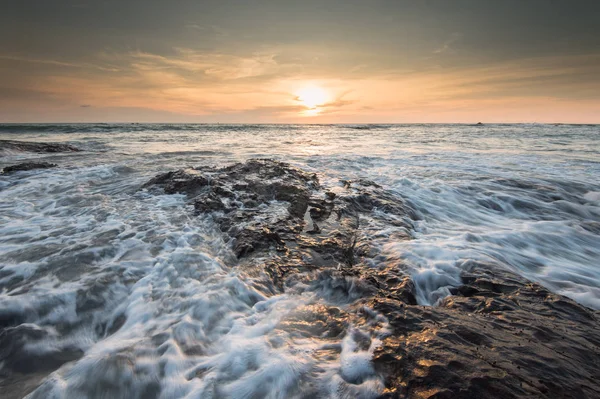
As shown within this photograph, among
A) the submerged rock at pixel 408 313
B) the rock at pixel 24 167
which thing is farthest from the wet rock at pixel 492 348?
the rock at pixel 24 167

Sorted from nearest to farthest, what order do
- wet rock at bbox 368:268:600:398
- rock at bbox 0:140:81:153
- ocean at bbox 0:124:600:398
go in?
wet rock at bbox 368:268:600:398 → ocean at bbox 0:124:600:398 → rock at bbox 0:140:81:153

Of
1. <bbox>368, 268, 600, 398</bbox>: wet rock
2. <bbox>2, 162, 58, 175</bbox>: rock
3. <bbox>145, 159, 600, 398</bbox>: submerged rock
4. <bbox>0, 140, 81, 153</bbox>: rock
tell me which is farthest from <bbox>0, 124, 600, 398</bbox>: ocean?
<bbox>0, 140, 81, 153</bbox>: rock

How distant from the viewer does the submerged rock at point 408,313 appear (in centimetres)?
178

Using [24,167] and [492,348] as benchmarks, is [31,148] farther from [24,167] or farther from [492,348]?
[492,348]

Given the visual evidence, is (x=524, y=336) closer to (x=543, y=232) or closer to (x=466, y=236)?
(x=466, y=236)

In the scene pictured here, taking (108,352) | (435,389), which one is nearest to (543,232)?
(435,389)

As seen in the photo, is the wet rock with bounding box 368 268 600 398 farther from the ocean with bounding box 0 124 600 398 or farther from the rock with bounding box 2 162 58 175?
the rock with bounding box 2 162 58 175

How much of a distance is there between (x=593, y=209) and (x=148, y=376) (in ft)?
27.0

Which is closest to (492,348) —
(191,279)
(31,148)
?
(191,279)

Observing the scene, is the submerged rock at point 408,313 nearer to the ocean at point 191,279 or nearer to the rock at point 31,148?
the ocean at point 191,279

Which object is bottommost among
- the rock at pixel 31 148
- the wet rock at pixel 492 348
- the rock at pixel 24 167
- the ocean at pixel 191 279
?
the ocean at pixel 191 279

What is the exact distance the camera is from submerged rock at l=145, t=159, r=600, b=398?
1780mm

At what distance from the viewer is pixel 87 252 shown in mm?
3752

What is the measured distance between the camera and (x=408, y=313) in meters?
2.42
